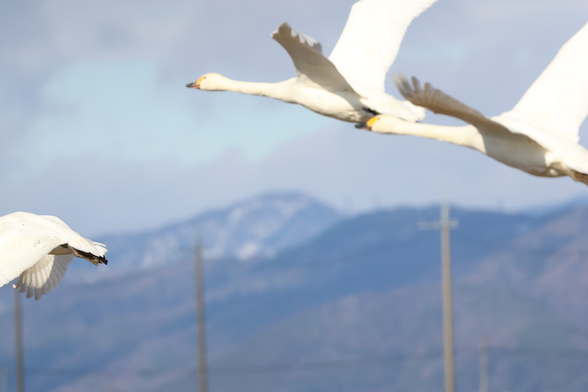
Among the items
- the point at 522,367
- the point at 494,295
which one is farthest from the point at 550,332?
the point at 494,295

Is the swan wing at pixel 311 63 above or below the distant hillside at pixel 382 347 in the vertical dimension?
below

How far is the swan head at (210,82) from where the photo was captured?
65.7ft

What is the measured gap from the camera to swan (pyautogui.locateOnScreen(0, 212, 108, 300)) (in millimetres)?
12320

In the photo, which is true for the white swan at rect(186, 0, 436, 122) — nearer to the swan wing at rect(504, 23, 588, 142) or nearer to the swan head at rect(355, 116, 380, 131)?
the swan head at rect(355, 116, 380, 131)

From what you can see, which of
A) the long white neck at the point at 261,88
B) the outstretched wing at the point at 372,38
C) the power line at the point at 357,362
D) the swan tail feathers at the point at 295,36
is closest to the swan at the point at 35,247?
the swan tail feathers at the point at 295,36

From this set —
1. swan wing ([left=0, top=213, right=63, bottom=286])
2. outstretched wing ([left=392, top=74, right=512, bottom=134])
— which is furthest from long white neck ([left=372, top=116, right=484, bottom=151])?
swan wing ([left=0, top=213, right=63, bottom=286])

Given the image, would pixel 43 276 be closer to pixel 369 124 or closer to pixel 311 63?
pixel 369 124

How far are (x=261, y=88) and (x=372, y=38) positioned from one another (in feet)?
7.73

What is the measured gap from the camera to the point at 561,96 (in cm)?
1498

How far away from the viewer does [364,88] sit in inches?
666

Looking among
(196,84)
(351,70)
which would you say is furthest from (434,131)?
(196,84)

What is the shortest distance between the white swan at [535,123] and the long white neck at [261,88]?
9.21 ft

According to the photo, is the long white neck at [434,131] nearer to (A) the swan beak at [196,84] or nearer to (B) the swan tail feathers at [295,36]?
(B) the swan tail feathers at [295,36]

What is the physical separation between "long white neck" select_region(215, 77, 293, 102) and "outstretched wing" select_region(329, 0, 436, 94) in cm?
104
